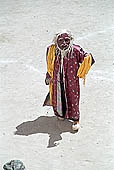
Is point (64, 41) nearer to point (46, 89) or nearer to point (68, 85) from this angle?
point (68, 85)

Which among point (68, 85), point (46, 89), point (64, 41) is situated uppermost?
point (64, 41)

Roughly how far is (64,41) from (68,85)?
20.7 inches

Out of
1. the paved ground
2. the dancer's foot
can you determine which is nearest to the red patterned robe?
the dancer's foot

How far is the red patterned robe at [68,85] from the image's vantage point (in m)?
5.86

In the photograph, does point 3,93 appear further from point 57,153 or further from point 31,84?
point 57,153

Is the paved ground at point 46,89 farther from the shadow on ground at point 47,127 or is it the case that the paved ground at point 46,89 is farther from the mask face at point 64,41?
the mask face at point 64,41

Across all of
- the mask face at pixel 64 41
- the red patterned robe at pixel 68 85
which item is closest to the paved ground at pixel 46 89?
the red patterned robe at pixel 68 85

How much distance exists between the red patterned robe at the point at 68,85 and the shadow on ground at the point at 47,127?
0.37ft

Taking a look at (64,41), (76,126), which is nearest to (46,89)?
(76,126)

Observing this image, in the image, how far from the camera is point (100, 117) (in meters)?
6.45

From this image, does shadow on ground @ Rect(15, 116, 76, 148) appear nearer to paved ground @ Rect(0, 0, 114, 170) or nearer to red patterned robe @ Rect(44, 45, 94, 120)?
paved ground @ Rect(0, 0, 114, 170)

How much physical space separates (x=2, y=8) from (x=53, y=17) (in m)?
0.94

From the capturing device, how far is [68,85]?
239 inches

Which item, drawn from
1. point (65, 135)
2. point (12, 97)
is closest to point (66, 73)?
point (65, 135)
